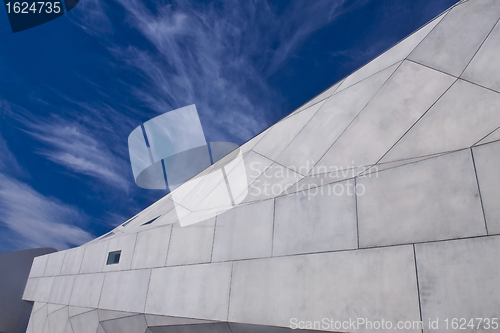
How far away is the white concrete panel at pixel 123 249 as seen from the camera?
13883 mm

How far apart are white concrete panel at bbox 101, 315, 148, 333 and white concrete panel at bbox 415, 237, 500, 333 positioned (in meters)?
10.1

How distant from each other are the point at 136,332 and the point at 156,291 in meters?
2.16

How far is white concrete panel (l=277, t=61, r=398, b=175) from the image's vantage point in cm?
941

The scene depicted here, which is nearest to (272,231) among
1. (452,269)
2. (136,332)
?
(452,269)

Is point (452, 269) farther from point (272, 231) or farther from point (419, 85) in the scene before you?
point (419, 85)

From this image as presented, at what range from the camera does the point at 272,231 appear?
871 cm

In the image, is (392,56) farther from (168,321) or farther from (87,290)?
(87,290)

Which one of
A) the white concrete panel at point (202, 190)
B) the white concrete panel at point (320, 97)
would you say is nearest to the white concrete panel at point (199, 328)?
the white concrete panel at point (202, 190)

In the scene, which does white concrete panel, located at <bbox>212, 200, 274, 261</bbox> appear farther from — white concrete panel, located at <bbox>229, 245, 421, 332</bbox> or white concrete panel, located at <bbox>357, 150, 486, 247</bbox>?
white concrete panel, located at <bbox>357, 150, 486, 247</bbox>

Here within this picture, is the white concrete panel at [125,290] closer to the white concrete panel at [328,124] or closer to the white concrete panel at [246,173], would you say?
the white concrete panel at [246,173]

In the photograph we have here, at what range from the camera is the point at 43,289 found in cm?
2350

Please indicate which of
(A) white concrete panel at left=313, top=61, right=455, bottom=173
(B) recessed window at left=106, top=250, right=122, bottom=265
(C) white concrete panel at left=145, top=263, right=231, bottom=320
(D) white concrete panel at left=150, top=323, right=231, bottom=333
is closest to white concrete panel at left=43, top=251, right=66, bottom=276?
(B) recessed window at left=106, top=250, right=122, bottom=265

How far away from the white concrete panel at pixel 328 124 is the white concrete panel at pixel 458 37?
41.9 inches

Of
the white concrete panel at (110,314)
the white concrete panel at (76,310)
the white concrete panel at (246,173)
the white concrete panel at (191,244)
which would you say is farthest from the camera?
the white concrete panel at (76,310)
